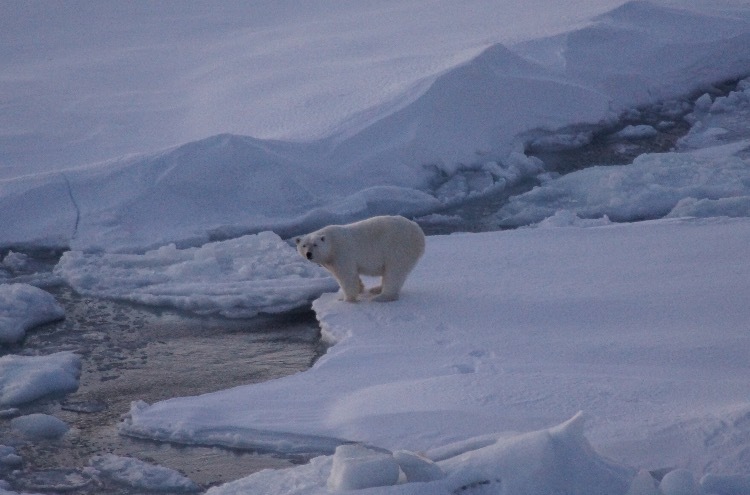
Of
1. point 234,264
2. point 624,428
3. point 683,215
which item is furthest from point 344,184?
point 624,428

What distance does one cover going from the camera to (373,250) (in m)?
6.14

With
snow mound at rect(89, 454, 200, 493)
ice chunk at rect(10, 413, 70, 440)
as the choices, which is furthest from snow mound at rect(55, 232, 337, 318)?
snow mound at rect(89, 454, 200, 493)

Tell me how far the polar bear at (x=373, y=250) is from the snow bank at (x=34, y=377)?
1.52 metres

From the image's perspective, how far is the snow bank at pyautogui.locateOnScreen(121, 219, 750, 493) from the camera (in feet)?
13.6

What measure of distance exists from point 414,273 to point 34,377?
8.67 ft

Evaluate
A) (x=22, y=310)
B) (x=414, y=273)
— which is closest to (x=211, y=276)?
(x=22, y=310)

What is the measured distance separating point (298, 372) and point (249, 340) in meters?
0.79

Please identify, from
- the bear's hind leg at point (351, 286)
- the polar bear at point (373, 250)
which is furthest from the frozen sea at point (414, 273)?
the polar bear at point (373, 250)

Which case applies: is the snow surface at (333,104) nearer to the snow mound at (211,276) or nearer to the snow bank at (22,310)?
the snow mound at (211,276)

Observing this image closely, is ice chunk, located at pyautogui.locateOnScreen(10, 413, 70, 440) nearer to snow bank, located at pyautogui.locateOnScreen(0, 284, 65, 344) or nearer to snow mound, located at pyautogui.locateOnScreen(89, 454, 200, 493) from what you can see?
snow mound, located at pyautogui.locateOnScreen(89, 454, 200, 493)

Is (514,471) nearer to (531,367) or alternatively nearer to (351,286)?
(531,367)

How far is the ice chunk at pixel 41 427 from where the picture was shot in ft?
15.6

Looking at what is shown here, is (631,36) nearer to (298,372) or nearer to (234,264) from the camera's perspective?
(234,264)

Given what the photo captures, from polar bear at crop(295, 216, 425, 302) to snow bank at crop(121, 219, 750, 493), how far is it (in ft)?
0.59
